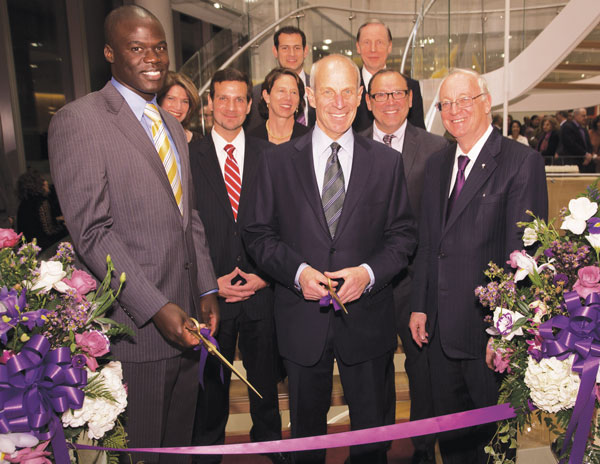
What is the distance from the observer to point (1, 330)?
1309 mm

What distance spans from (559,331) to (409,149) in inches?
66.6

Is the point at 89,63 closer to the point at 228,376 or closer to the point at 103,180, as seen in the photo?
the point at 228,376

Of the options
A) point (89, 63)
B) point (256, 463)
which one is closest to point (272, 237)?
point (256, 463)

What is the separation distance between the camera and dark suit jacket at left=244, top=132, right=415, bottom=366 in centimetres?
224

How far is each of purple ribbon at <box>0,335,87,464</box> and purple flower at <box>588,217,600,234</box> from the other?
1.47 m

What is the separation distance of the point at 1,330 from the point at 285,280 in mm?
1141

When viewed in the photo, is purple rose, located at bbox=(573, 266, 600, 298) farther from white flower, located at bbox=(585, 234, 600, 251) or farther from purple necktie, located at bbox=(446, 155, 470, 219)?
purple necktie, located at bbox=(446, 155, 470, 219)

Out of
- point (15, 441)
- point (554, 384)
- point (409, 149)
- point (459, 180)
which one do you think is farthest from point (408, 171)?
point (15, 441)

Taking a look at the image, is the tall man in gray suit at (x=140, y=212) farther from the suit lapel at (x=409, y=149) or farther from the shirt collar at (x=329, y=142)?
the suit lapel at (x=409, y=149)

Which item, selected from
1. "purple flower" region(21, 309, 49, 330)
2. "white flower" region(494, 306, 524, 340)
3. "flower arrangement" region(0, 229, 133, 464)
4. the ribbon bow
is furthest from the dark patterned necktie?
"purple flower" region(21, 309, 49, 330)

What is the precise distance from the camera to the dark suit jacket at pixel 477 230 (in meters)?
2.28

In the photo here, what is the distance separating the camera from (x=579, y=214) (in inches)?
62.2

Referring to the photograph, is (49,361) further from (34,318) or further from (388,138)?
(388,138)

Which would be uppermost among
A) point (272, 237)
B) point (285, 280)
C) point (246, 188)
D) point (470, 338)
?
point (246, 188)
